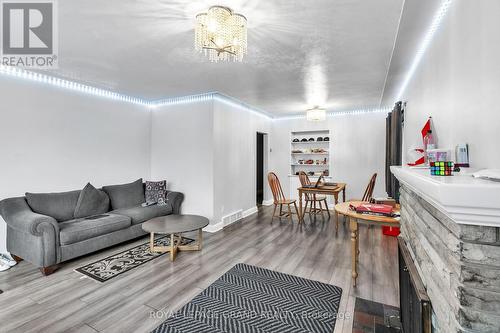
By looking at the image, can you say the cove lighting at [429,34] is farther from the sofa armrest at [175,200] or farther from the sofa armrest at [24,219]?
the sofa armrest at [24,219]

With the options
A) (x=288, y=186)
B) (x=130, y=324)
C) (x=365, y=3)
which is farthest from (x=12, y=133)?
(x=288, y=186)

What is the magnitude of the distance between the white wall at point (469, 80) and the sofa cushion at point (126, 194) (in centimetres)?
443

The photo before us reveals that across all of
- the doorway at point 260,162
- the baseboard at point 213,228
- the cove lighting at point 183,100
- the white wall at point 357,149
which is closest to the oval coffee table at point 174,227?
the baseboard at point 213,228

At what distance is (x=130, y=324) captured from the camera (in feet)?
6.54

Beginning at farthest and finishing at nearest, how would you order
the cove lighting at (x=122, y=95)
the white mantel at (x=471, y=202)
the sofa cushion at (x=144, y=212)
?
the sofa cushion at (x=144, y=212) < the cove lighting at (x=122, y=95) < the white mantel at (x=471, y=202)

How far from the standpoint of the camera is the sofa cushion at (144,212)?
12.6ft

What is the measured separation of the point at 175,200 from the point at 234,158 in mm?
1458

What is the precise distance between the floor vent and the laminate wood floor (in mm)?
613

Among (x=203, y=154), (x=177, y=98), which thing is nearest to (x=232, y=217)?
(x=203, y=154)

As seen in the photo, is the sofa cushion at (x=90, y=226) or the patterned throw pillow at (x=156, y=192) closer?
the sofa cushion at (x=90, y=226)

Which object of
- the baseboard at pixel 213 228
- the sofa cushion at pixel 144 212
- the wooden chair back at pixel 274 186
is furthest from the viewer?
the wooden chair back at pixel 274 186

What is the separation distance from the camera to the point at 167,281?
2.66 metres

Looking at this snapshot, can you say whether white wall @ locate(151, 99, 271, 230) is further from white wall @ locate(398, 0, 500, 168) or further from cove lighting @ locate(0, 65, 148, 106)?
white wall @ locate(398, 0, 500, 168)

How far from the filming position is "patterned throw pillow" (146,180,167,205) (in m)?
4.52
